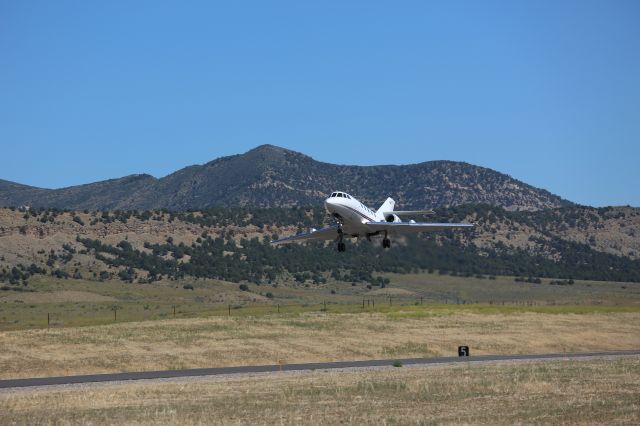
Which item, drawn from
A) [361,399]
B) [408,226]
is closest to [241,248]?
[408,226]

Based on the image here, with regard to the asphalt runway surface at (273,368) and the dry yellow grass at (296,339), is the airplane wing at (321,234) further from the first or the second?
the asphalt runway surface at (273,368)

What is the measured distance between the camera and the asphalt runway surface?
41.0 metres

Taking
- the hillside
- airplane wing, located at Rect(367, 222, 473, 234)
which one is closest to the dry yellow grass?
airplane wing, located at Rect(367, 222, 473, 234)

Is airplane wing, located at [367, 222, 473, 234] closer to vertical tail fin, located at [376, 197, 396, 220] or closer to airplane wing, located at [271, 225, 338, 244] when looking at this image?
vertical tail fin, located at [376, 197, 396, 220]

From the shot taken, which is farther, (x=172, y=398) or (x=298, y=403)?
(x=172, y=398)

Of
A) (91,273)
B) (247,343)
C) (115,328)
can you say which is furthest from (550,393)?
(91,273)

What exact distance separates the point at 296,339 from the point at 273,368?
1228 cm

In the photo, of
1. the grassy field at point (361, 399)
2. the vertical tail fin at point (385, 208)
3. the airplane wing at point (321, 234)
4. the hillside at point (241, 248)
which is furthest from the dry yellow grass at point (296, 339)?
the hillside at point (241, 248)

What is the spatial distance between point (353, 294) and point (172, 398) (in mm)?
79961

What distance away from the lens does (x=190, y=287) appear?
115 metres

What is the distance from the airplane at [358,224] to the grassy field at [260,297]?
21.0 m

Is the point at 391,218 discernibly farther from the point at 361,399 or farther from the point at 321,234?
the point at 361,399

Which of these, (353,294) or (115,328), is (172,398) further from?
(353,294)

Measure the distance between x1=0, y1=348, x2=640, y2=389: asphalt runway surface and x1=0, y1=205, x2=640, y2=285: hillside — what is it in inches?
1555
